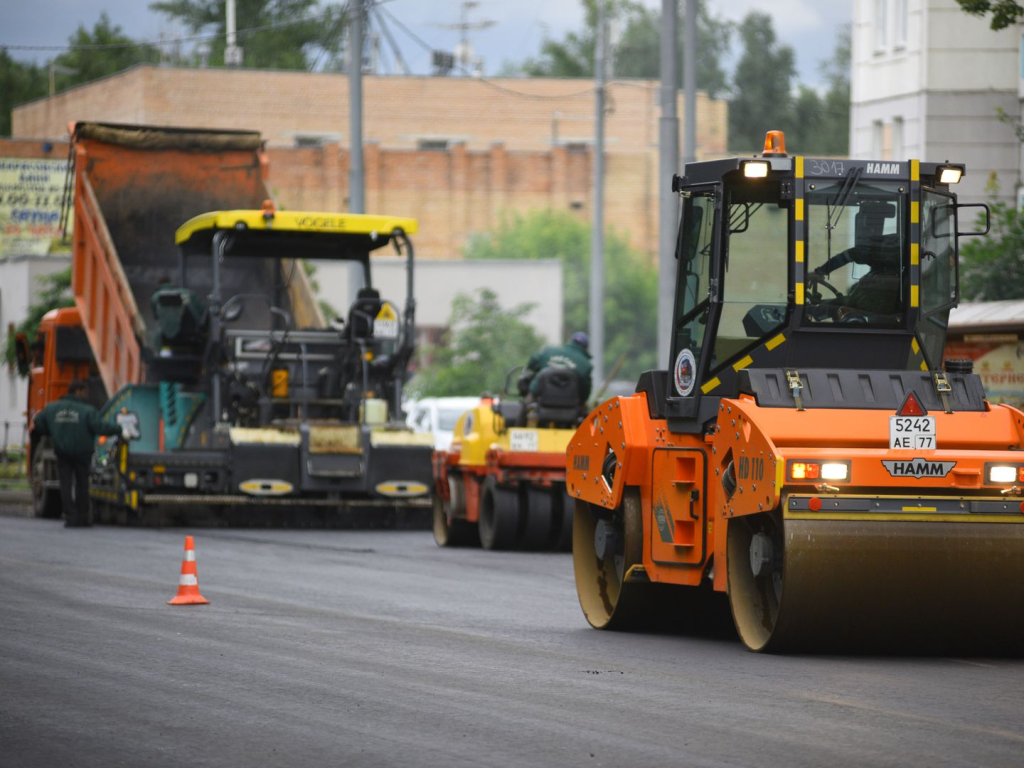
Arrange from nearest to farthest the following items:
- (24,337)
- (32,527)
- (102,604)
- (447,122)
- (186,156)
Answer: (102,604)
(32,527)
(186,156)
(24,337)
(447,122)

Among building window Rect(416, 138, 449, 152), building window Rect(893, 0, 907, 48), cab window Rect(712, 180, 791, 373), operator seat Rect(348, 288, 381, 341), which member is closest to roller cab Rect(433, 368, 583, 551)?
operator seat Rect(348, 288, 381, 341)

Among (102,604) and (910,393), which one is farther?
(102,604)

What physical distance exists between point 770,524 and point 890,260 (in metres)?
1.79

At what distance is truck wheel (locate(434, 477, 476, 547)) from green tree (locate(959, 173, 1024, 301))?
827 cm

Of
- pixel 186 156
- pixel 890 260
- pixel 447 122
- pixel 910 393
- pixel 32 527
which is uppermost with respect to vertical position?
pixel 447 122

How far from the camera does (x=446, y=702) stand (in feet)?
27.1

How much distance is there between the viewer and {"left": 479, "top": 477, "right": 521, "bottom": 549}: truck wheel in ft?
60.7

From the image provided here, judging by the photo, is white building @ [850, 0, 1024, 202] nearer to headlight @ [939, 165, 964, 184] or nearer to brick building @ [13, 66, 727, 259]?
brick building @ [13, 66, 727, 259]

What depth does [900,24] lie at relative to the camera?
126 feet

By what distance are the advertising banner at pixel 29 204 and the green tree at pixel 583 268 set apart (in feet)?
46.1

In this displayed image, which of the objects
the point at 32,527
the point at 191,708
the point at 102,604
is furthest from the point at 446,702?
the point at 32,527

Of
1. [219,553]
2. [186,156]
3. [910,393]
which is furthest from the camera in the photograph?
[186,156]

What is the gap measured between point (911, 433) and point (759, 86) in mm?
81511

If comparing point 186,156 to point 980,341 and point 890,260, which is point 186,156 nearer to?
point 980,341
